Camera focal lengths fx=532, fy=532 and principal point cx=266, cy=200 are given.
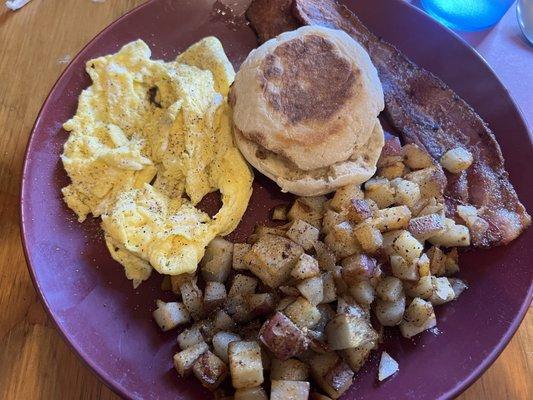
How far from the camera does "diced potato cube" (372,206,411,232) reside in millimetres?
1907

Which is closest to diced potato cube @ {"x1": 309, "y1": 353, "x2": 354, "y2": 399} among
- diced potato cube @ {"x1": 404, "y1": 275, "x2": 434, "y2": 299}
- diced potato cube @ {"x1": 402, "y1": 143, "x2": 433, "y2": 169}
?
diced potato cube @ {"x1": 404, "y1": 275, "x2": 434, "y2": 299}

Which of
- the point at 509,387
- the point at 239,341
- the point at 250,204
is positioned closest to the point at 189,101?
the point at 250,204

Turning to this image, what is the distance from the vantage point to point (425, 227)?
191cm

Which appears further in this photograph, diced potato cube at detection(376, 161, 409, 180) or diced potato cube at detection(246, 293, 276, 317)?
diced potato cube at detection(376, 161, 409, 180)

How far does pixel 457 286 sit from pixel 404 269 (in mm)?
297

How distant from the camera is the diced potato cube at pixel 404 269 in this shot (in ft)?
5.96

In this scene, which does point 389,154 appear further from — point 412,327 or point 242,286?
point 242,286

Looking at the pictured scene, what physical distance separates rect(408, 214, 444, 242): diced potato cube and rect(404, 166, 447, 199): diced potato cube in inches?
6.1

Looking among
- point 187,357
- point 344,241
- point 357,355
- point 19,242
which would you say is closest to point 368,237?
point 344,241

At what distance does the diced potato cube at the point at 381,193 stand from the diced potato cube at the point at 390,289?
1.04 ft

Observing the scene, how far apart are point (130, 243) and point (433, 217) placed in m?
1.11

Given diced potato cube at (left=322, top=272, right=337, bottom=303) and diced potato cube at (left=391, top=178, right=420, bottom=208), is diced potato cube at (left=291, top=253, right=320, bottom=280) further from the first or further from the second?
diced potato cube at (left=391, top=178, right=420, bottom=208)

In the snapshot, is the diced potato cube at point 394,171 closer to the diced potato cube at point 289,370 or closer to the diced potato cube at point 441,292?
the diced potato cube at point 441,292

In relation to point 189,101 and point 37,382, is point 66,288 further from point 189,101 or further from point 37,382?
point 189,101
